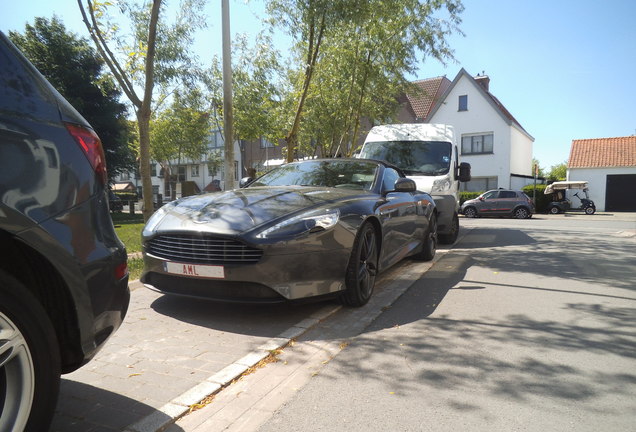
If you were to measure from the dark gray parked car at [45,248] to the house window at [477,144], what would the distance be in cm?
3177

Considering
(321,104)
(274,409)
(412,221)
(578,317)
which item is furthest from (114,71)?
(321,104)

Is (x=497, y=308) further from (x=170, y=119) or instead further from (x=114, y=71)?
(x=170, y=119)

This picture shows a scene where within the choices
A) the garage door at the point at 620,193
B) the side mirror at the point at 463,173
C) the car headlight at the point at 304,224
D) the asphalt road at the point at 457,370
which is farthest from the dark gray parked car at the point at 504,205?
the car headlight at the point at 304,224

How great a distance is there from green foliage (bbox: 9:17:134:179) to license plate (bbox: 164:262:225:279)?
74.9 ft

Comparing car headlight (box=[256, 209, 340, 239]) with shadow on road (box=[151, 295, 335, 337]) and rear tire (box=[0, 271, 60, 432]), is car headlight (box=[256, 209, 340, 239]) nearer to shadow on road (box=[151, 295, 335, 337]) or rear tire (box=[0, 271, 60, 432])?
shadow on road (box=[151, 295, 335, 337])

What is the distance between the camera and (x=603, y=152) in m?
32.1

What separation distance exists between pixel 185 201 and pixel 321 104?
1344 centimetres

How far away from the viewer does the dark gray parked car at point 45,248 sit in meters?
1.68

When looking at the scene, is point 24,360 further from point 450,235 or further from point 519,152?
point 519,152

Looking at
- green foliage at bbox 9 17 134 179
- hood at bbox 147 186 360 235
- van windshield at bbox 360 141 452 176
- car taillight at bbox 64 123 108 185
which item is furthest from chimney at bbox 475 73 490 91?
car taillight at bbox 64 123 108 185

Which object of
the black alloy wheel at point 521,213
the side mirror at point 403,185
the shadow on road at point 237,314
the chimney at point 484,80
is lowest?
the black alloy wheel at point 521,213

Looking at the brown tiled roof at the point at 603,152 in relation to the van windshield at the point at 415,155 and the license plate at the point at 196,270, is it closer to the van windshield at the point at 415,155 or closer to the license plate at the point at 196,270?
the van windshield at the point at 415,155

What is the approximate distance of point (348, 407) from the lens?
2498mm

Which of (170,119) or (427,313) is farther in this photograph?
(170,119)
